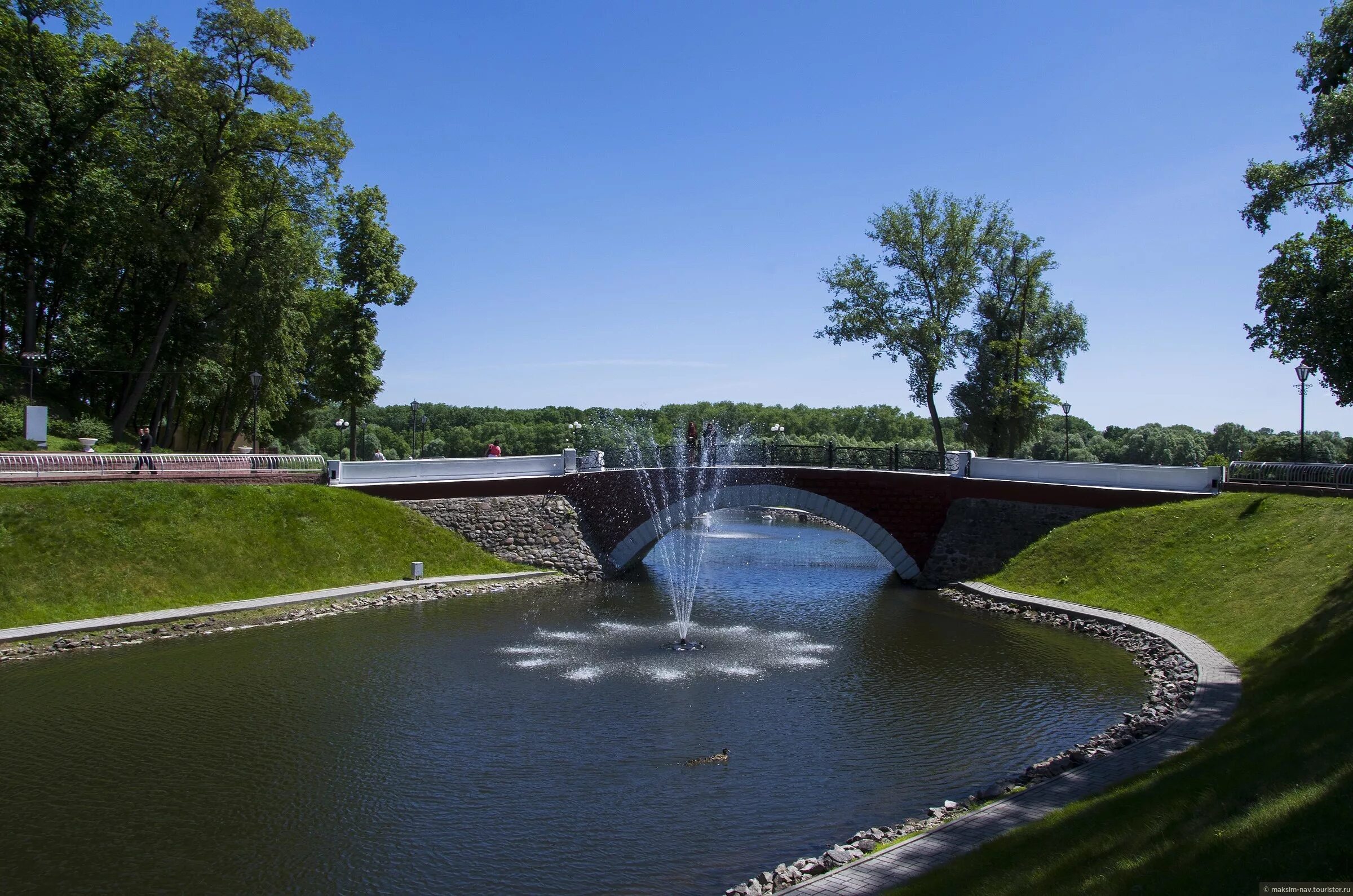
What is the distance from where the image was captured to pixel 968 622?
24062 millimetres

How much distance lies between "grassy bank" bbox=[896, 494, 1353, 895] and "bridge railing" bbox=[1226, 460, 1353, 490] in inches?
38.1

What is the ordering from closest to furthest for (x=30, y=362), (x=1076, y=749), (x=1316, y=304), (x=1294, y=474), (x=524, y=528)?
(x=1076, y=749) < (x=1316, y=304) < (x=1294, y=474) < (x=524, y=528) < (x=30, y=362)

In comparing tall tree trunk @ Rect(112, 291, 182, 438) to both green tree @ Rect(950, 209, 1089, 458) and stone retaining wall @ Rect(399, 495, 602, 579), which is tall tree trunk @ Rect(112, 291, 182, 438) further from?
green tree @ Rect(950, 209, 1089, 458)

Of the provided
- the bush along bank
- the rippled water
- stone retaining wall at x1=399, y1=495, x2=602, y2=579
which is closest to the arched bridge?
stone retaining wall at x1=399, y1=495, x2=602, y2=579

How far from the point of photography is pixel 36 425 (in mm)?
27812

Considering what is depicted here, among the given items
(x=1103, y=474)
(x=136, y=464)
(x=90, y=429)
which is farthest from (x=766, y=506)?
(x=90, y=429)

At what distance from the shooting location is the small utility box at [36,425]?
27.7m

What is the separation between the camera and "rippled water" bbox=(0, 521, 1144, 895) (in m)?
10.3

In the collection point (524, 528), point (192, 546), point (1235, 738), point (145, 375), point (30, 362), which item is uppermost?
point (30, 362)

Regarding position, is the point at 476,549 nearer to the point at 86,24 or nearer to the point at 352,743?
the point at 352,743

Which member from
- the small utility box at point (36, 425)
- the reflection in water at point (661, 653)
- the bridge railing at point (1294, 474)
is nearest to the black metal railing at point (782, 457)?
the bridge railing at point (1294, 474)

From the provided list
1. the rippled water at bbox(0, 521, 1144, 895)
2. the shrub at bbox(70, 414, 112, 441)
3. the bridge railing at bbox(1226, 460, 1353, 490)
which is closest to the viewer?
the rippled water at bbox(0, 521, 1144, 895)

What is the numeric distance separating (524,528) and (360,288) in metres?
14.4

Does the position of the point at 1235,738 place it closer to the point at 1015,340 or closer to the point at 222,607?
the point at 222,607
